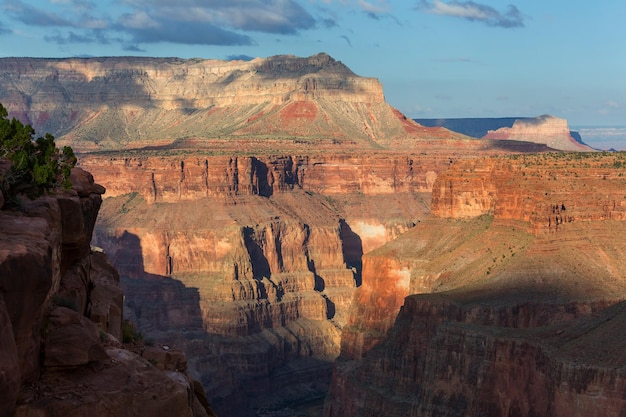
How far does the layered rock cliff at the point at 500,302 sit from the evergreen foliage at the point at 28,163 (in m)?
42.2

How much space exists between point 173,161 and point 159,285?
21.3 meters

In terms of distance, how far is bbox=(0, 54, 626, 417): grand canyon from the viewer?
64.4ft

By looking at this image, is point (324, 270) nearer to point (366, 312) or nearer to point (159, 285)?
point (159, 285)

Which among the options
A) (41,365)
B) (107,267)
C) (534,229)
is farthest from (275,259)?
(41,365)

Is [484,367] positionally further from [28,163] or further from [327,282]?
[327,282]

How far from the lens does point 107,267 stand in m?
29.4

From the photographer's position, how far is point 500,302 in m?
83.3

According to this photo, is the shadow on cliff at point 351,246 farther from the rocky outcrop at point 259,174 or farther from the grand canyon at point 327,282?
the rocky outcrop at point 259,174

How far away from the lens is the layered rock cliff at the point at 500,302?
68.1 meters

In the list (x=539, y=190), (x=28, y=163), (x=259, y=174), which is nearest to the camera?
(x=28, y=163)

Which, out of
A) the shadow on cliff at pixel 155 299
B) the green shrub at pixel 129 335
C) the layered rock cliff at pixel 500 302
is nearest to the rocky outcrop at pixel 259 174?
the shadow on cliff at pixel 155 299

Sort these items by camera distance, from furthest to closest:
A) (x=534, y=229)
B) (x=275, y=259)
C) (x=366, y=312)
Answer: (x=275, y=259) < (x=366, y=312) < (x=534, y=229)

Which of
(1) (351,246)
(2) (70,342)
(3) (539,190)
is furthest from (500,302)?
(1) (351,246)

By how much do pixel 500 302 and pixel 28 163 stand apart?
6292cm
